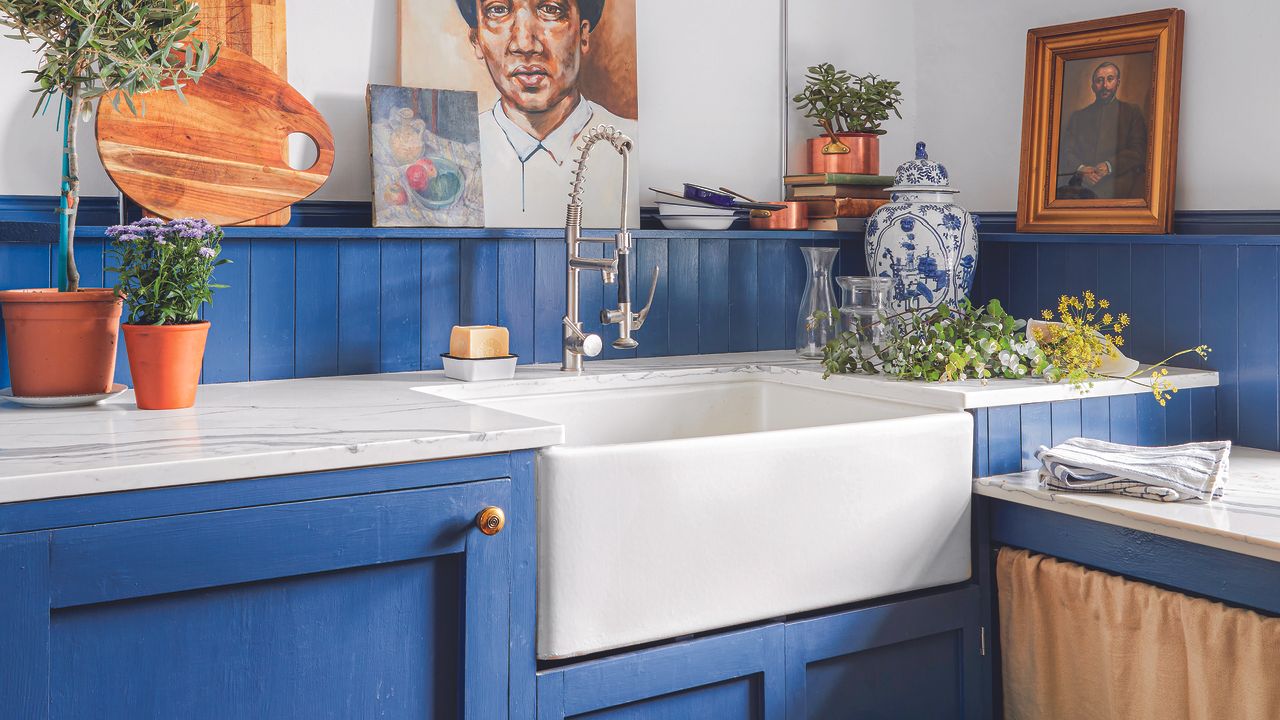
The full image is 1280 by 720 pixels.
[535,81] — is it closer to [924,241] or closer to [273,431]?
[924,241]

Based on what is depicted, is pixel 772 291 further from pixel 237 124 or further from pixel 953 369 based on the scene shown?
pixel 237 124

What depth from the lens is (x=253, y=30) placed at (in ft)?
6.86

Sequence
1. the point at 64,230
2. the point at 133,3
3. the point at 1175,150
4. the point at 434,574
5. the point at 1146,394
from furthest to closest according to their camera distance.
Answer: the point at 1175,150 < the point at 1146,394 < the point at 64,230 < the point at 133,3 < the point at 434,574

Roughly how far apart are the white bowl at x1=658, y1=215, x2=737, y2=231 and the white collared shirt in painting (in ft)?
0.24

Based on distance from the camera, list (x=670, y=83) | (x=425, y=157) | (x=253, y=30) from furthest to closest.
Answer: (x=670, y=83)
(x=425, y=157)
(x=253, y=30)

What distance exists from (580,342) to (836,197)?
802mm

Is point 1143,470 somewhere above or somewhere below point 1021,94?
Result: below

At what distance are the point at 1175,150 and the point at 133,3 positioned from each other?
1.99 m

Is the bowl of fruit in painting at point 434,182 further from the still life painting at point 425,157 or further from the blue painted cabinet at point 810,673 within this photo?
the blue painted cabinet at point 810,673

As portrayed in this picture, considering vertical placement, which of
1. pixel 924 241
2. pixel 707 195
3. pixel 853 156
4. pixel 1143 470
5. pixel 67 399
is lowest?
pixel 1143 470

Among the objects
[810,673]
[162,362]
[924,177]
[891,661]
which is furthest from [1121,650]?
[162,362]

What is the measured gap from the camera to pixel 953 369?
208 centimetres

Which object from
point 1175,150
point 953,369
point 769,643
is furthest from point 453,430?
point 1175,150

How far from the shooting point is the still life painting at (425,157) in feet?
7.21
